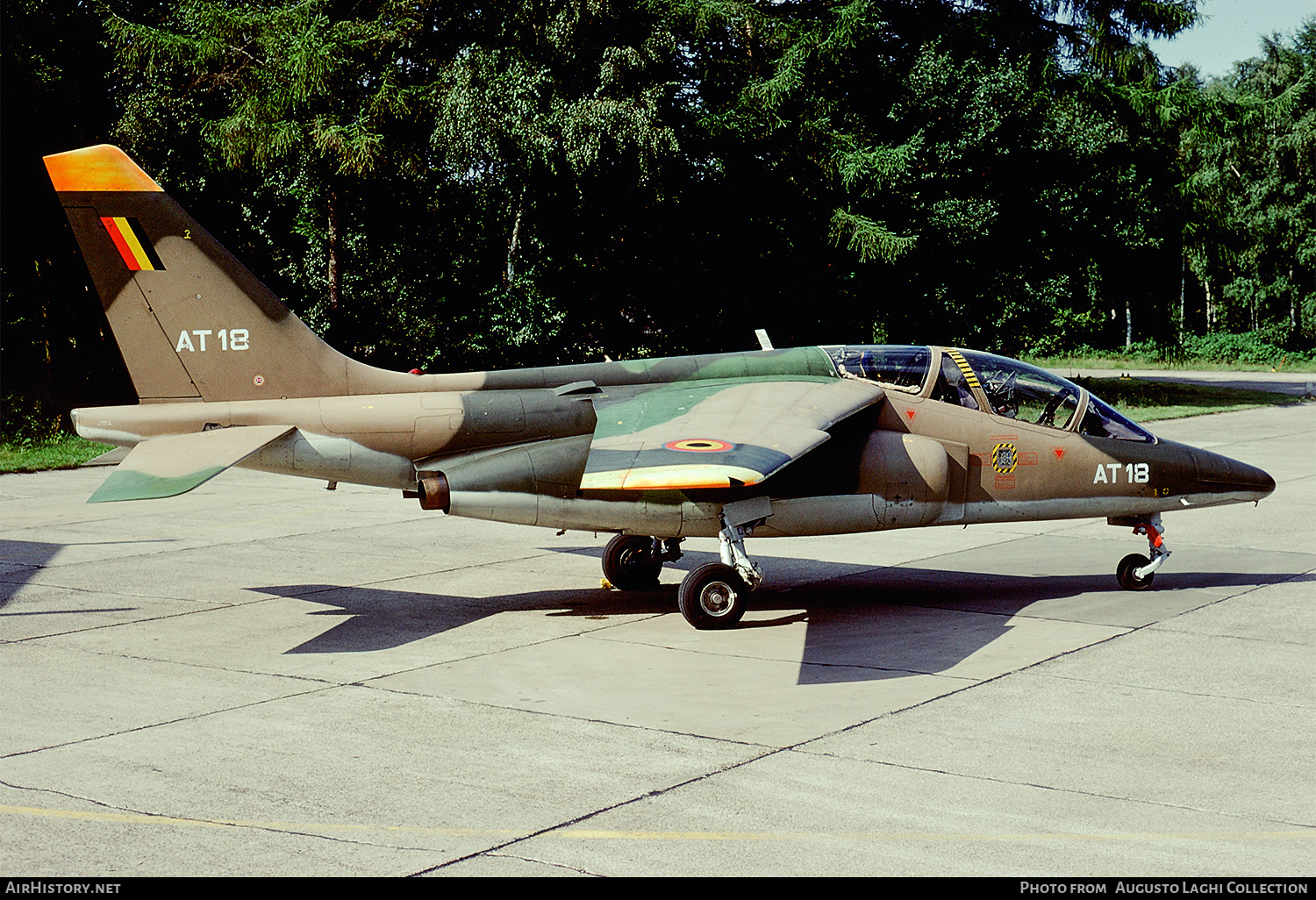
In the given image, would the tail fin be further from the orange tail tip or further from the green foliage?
the green foliage

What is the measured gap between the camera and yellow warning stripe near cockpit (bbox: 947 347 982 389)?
13.3m

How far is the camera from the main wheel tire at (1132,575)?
13.8 m

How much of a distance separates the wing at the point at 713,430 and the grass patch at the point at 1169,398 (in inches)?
1060

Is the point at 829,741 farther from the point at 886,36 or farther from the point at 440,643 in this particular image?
the point at 886,36

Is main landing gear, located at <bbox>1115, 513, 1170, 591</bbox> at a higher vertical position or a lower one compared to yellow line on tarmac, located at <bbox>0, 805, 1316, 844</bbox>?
higher

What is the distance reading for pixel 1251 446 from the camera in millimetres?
29500

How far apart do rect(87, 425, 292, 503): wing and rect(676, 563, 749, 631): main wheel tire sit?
165 inches

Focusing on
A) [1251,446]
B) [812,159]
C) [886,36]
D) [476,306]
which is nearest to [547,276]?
[476,306]

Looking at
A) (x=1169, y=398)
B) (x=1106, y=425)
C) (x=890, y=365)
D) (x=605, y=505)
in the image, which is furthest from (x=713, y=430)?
(x=1169, y=398)

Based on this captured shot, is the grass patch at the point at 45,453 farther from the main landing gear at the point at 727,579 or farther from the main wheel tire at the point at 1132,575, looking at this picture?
the main wheel tire at the point at 1132,575

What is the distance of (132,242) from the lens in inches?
484

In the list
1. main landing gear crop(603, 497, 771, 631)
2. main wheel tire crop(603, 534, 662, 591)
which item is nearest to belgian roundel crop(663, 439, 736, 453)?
main landing gear crop(603, 497, 771, 631)
